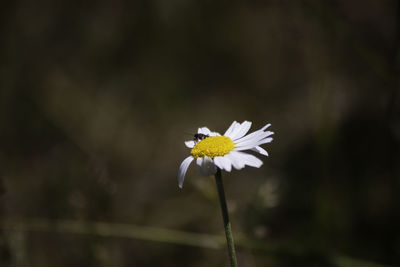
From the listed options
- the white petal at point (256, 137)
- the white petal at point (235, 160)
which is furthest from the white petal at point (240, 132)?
the white petal at point (235, 160)

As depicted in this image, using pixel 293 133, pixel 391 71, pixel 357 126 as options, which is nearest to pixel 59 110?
pixel 293 133

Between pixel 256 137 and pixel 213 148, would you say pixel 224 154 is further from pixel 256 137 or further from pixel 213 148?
pixel 256 137

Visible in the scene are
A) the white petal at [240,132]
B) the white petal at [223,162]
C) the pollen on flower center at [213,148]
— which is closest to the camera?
the white petal at [223,162]

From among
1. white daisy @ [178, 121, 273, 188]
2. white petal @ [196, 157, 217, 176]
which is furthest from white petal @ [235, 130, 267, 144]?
white petal @ [196, 157, 217, 176]

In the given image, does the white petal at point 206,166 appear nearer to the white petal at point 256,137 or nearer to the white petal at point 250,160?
the white petal at point 250,160

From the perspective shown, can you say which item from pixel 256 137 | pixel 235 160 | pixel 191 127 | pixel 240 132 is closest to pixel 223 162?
pixel 235 160

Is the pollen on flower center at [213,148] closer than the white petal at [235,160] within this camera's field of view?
No

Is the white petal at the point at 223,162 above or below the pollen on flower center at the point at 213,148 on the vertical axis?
below
